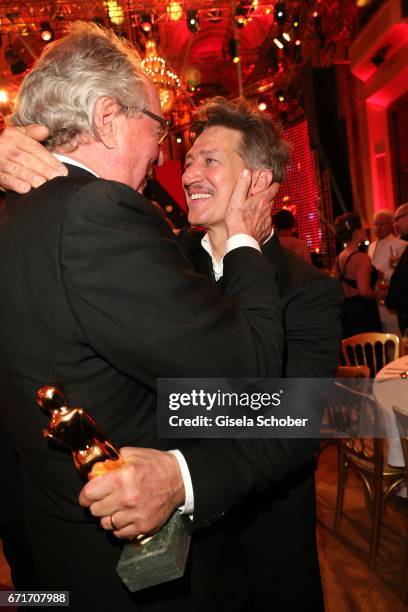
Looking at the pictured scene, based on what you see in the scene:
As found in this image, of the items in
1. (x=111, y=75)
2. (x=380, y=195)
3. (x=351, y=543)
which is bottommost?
(x=351, y=543)

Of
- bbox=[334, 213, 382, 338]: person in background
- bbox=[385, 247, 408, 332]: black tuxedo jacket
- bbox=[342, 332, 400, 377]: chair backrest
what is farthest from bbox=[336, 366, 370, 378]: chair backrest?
bbox=[334, 213, 382, 338]: person in background

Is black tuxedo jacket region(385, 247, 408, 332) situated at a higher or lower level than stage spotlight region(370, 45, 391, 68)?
lower

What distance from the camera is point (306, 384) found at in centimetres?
125

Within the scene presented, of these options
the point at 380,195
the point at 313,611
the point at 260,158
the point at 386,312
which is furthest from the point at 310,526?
the point at 380,195

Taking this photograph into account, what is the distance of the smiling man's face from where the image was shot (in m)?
1.53

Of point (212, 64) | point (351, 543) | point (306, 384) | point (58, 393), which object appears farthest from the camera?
point (212, 64)

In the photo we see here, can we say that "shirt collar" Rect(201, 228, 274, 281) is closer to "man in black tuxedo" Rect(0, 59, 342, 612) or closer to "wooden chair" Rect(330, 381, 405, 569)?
"man in black tuxedo" Rect(0, 59, 342, 612)

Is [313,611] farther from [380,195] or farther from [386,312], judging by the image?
[380,195]

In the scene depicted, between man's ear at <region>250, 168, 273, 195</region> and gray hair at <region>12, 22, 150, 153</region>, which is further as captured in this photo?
man's ear at <region>250, 168, 273, 195</region>

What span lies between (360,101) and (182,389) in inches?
358

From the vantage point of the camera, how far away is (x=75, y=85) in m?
0.97

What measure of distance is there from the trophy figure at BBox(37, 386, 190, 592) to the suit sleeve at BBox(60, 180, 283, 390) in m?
0.13

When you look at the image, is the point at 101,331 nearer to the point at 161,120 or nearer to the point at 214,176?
the point at 161,120

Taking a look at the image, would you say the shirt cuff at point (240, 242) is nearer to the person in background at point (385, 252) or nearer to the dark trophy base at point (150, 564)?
the dark trophy base at point (150, 564)
